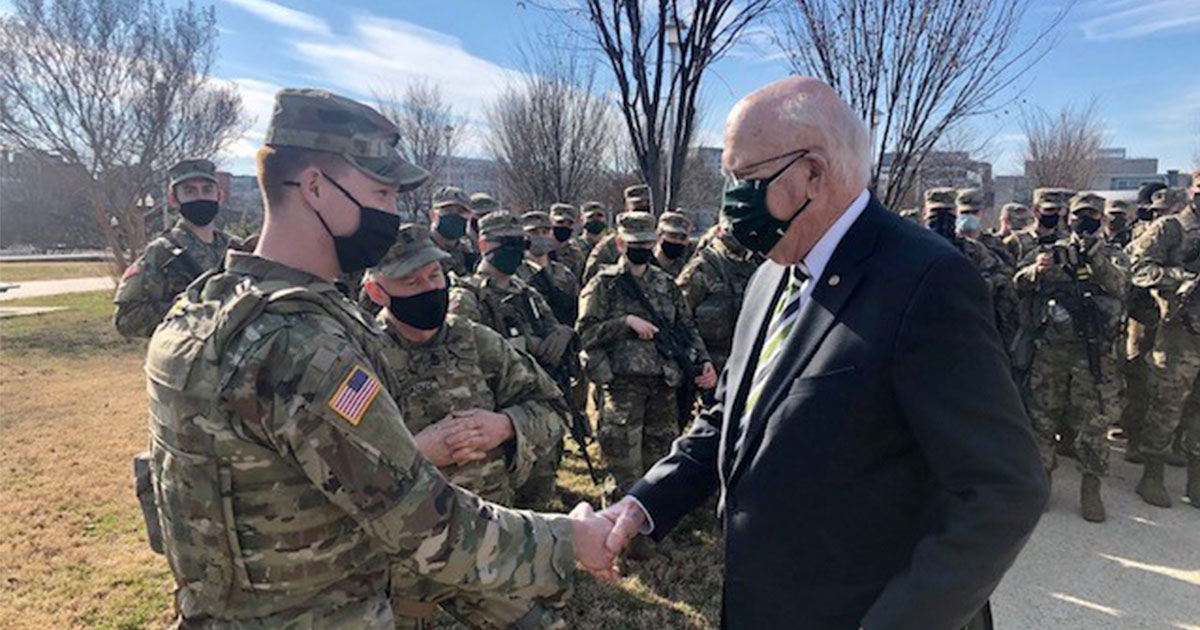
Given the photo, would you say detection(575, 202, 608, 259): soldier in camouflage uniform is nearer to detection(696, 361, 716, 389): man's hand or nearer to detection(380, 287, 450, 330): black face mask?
detection(696, 361, 716, 389): man's hand

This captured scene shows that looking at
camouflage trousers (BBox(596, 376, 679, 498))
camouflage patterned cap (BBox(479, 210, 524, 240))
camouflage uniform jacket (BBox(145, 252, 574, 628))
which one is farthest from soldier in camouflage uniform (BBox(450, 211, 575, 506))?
camouflage uniform jacket (BBox(145, 252, 574, 628))

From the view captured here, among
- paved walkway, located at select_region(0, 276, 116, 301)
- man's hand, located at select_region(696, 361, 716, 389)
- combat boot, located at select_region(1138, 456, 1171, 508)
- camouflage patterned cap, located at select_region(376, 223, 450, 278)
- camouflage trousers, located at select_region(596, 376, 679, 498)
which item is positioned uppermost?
camouflage patterned cap, located at select_region(376, 223, 450, 278)

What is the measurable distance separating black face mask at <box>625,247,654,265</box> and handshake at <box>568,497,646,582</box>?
318cm

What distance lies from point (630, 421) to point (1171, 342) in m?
4.85

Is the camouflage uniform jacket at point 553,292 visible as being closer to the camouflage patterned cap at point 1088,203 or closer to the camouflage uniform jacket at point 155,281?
the camouflage uniform jacket at point 155,281

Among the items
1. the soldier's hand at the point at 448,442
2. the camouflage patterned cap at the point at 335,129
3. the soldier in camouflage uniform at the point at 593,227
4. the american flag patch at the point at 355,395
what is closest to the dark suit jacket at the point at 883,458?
the american flag patch at the point at 355,395

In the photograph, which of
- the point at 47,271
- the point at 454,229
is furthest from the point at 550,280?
the point at 47,271

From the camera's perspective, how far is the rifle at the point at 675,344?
5020 millimetres

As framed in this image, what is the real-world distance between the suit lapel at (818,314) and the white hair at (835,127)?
10 cm

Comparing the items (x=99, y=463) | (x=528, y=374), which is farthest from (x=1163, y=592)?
(x=99, y=463)

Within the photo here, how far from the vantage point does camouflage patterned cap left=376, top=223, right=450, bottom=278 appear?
9.52 ft

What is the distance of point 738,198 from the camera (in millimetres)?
1812

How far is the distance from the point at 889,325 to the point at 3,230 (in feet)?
163

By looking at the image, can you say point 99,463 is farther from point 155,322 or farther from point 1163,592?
point 1163,592
